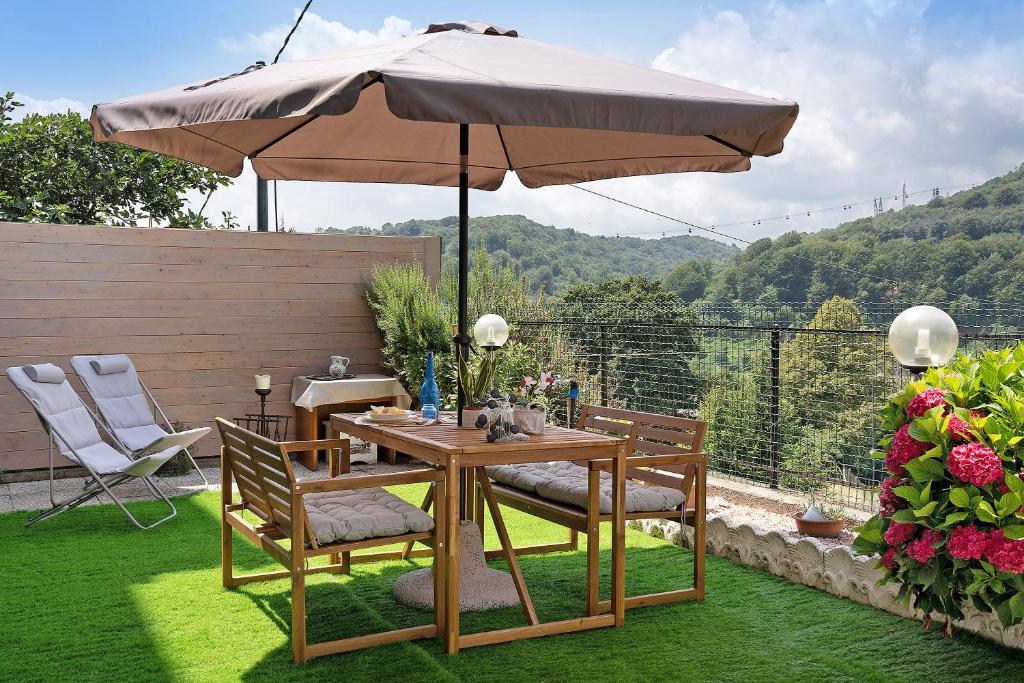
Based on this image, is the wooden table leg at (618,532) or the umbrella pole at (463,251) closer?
the wooden table leg at (618,532)

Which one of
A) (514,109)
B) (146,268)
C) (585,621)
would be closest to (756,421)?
(585,621)

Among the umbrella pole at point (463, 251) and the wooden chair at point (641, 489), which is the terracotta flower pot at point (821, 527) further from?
the umbrella pole at point (463, 251)

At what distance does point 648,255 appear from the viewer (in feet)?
77.7

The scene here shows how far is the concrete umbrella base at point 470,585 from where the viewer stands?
13.1 feet

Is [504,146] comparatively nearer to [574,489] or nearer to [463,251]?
[463,251]

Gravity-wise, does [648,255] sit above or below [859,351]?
above

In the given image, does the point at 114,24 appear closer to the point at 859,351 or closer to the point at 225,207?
the point at 225,207

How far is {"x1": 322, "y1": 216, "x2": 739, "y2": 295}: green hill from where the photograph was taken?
18.3 meters

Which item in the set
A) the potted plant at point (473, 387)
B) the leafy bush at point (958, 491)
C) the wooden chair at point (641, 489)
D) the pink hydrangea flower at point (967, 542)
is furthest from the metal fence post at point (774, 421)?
the pink hydrangea flower at point (967, 542)

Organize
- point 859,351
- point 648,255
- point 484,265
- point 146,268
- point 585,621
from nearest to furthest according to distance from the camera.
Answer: point 585,621
point 859,351
point 146,268
point 484,265
point 648,255

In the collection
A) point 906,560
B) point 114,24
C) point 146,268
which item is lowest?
point 906,560

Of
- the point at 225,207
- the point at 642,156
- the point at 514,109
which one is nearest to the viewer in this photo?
the point at 514,109

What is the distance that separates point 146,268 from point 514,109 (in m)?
5.17

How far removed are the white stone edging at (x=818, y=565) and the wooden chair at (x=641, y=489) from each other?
475 millimetres
